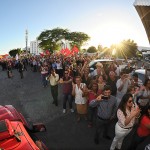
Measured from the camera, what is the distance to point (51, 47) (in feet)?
186

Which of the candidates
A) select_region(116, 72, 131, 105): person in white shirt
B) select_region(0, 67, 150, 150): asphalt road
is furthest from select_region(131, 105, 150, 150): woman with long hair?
select_region(116, 72, 131, 105): person in white shirt

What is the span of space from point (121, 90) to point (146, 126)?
2.75 metres

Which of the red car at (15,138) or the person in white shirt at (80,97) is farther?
the person in white shirt at (80,97)

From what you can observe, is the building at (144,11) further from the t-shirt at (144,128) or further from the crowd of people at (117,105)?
the t-shirt at (144,128)

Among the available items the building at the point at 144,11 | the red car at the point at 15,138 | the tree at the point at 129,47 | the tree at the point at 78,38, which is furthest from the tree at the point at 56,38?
the red car at the point at 15,138

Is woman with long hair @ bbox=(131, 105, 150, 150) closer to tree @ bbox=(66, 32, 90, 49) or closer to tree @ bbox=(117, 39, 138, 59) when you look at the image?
tree @ bbox=(66, 32, 90, 49)

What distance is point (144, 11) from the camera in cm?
790

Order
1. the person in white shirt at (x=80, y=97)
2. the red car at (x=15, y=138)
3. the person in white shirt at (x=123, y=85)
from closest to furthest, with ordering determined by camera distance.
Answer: the red car at (x=15, y=138)
the person in white shirt at (x=123, y=85)
the person in white shirt at (x=80, y=97)

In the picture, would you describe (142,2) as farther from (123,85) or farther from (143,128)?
(143,128)

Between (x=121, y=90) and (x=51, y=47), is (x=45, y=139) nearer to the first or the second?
(x=121, y=90)

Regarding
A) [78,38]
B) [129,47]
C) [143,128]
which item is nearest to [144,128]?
[143,128]

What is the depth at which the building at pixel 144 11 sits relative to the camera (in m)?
7.53

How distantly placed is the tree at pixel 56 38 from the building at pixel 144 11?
157 ft


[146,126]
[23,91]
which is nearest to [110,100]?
[146,126]
